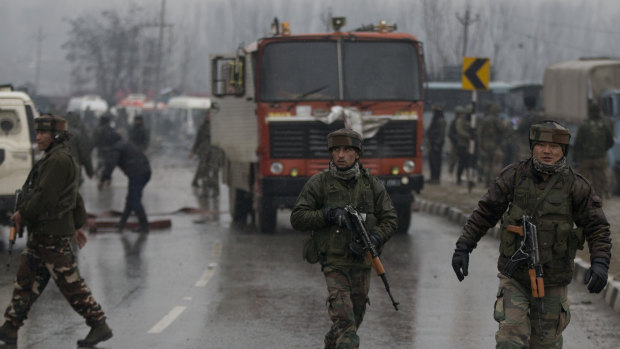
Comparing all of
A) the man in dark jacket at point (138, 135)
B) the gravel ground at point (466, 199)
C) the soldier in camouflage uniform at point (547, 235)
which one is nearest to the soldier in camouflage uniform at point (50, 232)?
the soldier in camouflage uniform at point (547, 235)

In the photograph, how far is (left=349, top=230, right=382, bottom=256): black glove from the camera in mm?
7132

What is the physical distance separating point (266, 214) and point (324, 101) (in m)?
1.91

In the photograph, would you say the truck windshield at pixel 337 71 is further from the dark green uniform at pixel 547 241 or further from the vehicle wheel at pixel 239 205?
the dark green uniform at pixel 547 241

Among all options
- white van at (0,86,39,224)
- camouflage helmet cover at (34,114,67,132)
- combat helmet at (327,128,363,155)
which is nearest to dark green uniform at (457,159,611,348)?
combat helmet at (327,128,363,155)

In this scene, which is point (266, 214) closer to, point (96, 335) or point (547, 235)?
point (96, 335)

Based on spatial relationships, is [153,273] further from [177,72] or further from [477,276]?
[177,72]

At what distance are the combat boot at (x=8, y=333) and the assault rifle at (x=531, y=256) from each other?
405cm

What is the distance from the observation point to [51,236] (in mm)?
8539

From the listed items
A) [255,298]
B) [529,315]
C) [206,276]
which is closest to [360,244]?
[529,315]

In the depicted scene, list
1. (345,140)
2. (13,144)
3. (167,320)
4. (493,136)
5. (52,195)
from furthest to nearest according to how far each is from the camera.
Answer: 1. (493,136)
2. (13,144)
3. (167,320)
4. (52,195)
5. (345,140)

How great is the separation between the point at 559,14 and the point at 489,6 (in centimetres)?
4107

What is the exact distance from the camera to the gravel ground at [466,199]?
1508cm

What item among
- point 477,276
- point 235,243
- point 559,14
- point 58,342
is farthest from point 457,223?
point 559,14

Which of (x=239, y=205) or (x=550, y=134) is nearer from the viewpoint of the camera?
(x=550, y=134)
